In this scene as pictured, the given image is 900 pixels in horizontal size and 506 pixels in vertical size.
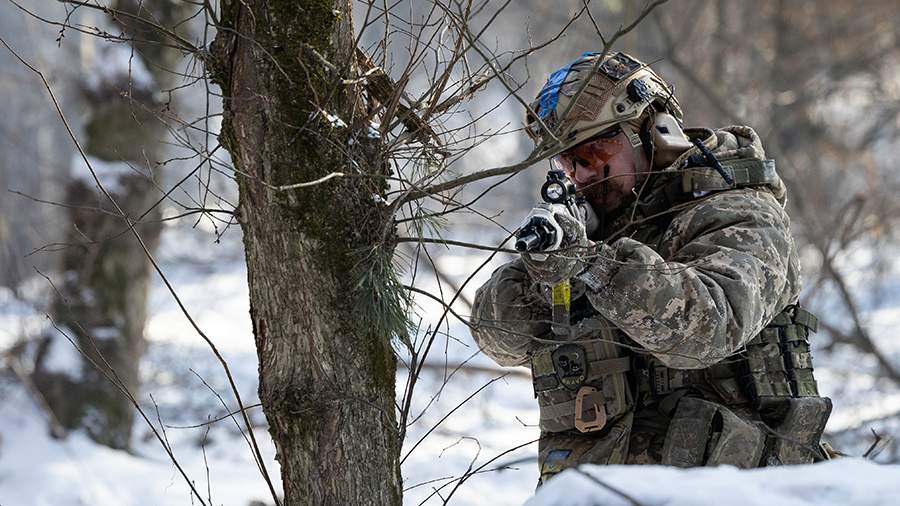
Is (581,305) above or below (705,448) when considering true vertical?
above

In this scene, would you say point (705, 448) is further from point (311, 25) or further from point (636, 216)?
point (311, 25)

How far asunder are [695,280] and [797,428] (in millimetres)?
661

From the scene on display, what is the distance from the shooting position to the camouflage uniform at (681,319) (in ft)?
7.79

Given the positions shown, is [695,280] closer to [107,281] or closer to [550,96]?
[550,96]

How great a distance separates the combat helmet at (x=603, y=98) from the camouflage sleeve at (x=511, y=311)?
45 cm

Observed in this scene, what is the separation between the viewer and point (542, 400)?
291 cm

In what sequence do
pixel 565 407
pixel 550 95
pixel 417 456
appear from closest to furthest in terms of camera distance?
pixel 565 407 → pixel 550 95 → pixel 417 456

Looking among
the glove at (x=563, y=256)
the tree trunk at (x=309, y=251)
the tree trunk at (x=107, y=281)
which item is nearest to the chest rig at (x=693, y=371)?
the glove at (x=563, y=256)

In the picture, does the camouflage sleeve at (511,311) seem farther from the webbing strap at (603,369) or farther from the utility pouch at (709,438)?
the utility pouch at (709,438)

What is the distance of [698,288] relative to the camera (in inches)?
92.2

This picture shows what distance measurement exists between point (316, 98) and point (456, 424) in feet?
22.8

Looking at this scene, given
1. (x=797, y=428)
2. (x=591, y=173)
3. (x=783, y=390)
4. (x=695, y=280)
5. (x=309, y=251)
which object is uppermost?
(x=591, y=173)

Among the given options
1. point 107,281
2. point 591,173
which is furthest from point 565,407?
point 107,281

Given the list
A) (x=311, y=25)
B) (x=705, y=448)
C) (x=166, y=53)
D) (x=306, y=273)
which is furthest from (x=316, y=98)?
(x=166, y=53)
